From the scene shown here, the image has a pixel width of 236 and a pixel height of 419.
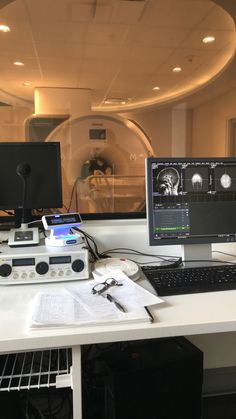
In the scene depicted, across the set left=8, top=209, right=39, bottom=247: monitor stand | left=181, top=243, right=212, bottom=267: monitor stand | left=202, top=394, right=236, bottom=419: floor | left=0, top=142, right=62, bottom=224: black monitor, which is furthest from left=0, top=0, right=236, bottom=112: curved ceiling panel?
left=202, top=394, right=236, bottom=419: floor

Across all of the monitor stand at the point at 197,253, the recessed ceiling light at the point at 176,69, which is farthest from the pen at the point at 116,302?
the recessed ceiling light at the point at 176,69

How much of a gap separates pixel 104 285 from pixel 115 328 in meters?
0.26

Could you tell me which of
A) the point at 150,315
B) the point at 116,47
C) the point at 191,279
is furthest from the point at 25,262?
the point at 116,47

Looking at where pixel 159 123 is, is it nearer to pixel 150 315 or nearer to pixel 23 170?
pixel 23 170

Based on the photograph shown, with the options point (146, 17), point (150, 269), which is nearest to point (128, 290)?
point (150, 269)

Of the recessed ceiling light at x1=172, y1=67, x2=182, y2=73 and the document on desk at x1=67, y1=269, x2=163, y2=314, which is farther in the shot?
the recessed ceiling light at x1=172, y1=67, x2=182, y2=73

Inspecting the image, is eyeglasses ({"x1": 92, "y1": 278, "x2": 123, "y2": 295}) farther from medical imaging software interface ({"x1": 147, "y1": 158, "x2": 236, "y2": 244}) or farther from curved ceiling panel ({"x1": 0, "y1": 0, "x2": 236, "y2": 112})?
curved ceiling panel ({"x1": 0, "y1": 0, "x2": 236, "y2": 112})

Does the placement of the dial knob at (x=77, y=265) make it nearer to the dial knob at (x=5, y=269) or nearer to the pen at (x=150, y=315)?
the dial knob at (x=5, y=269)

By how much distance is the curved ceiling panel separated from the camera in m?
2.46

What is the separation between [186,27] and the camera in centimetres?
282

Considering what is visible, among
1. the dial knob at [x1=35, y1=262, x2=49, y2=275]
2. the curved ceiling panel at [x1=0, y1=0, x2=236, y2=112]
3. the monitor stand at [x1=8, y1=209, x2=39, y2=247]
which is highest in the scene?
the curved ceiling panel at [x1=0, y1=0, x2=236, y2=112]

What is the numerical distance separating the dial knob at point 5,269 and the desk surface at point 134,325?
0.08m

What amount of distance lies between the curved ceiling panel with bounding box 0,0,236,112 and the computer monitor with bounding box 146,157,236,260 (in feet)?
5.11

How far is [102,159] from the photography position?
2.49 metres
